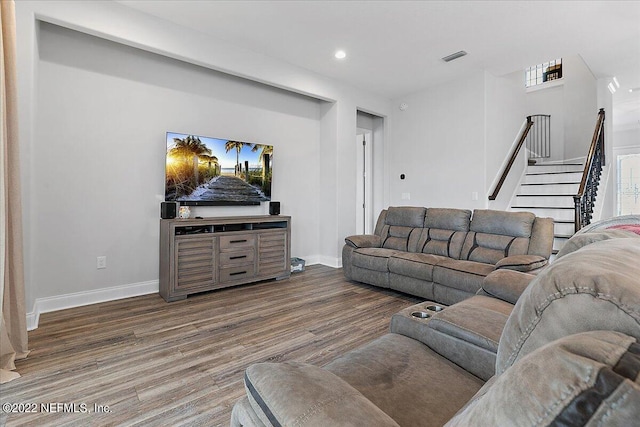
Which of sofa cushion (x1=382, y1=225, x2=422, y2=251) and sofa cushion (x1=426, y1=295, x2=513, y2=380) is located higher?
sofa cushion (x1=382, y1=225, x2=422, y2=251)

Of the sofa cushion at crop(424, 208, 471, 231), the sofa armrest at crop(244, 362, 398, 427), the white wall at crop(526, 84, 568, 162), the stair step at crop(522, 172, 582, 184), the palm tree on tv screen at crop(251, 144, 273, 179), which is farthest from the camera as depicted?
the white wall at crop(526, 84, 568, 162)

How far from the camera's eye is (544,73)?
7637mm

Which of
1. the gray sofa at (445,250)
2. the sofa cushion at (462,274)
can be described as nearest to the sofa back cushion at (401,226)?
the gray sofa at (445,250)

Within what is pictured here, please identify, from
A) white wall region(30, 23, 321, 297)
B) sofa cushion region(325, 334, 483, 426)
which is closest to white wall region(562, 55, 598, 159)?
white wall region(30, 23, 321, 297)

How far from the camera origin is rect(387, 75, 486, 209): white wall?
4879 mm

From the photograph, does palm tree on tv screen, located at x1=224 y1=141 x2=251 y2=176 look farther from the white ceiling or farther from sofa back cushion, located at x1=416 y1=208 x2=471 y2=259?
sofa back cushion, located at x1=416 y1=208 x2=471 y2=259

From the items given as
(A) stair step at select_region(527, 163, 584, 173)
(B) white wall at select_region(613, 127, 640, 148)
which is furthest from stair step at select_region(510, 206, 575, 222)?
(B) white wall at select_region(613, 127, 640, 148)

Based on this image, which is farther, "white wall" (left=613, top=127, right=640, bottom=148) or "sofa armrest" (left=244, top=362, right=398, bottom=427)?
"white wall" (left=613, top=127, right=640, bottom=148)

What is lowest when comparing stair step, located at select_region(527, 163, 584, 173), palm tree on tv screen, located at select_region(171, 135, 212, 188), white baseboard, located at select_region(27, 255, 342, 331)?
white baseboard, located at select_region(27, 255, 342, 331)

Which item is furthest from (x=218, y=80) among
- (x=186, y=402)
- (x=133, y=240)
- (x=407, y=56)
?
(x=186, y=402)

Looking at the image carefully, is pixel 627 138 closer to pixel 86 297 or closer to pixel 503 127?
pixel 503 127

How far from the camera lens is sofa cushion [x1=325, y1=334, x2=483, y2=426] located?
953mm

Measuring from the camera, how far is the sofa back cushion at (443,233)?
12.2 feet

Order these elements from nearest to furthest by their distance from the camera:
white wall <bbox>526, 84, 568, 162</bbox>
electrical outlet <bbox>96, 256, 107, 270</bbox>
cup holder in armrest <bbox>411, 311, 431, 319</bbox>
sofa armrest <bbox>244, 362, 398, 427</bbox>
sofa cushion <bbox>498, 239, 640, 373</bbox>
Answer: sofa cushion <bbox>498, 239, 640, 373</bbox> → sofa armrest <bbox>244, 362, 398, 427</bbox> → cup holder in armrest <bbox>411, 311, 431, 319</bbox> → electrical outlet <bbox>96, 256, 107, 270</bbox> → white wall <bbox>526, 84, 568, 162</bbox>
